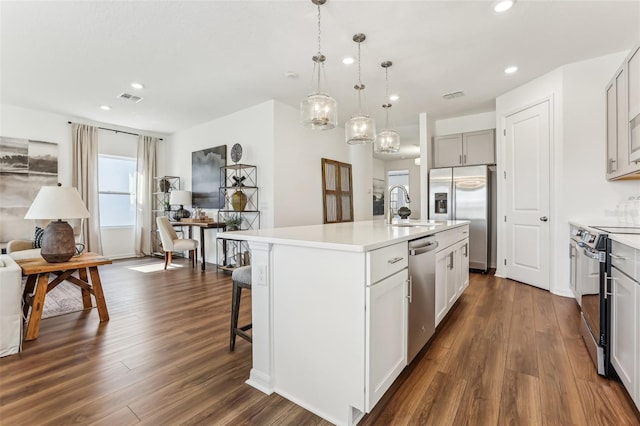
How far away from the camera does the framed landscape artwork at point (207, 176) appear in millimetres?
5490

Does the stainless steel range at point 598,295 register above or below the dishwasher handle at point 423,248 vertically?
below

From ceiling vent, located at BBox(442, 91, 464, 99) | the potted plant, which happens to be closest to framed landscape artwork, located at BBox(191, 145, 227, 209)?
the potted plant

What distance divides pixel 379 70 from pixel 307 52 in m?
0.94

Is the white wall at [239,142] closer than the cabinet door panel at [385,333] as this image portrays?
No

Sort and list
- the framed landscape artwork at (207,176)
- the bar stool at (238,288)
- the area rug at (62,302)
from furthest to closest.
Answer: the framed landscape artwork at (207,176) → the area rug at (62,302) → the bar stool at (238,288)

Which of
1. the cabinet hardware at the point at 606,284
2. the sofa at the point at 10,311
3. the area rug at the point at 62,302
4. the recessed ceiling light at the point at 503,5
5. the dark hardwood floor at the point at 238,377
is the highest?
the recessed ceiling light at the point at 503,5

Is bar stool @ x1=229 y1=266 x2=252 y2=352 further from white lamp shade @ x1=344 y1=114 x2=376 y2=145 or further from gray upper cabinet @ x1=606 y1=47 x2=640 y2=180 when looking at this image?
gray upper cabinet @ x1=606 y1=47 x2=640 y2=180

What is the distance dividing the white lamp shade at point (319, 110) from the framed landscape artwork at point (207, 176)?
3121 mm

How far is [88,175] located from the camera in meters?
5.49

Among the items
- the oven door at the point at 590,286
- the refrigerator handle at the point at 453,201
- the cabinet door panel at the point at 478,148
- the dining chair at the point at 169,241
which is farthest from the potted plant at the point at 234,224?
the oven door at the point at 590,286

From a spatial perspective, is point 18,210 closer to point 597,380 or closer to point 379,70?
point 379,70

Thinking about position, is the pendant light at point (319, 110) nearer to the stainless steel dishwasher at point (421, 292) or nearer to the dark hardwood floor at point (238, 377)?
the stainless steel dishwasher at point (421, 292)

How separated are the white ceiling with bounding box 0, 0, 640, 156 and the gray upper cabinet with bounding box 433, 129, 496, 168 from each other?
2.10 ft

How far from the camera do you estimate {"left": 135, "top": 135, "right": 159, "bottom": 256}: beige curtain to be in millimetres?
6285
